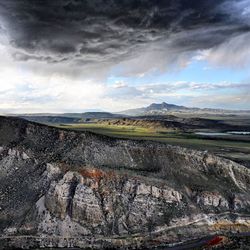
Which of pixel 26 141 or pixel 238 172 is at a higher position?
pixel 26 141

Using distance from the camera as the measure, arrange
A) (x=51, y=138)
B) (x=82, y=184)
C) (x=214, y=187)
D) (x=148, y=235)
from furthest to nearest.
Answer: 1. (x=51, y=138)
2. (x=214, y=187)
3. (x=82, y=184)
4. (x=148, y=235)

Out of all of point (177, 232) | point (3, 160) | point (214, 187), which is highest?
point (3, 160)

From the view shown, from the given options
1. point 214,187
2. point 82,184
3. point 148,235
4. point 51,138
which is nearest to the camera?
point 148,235

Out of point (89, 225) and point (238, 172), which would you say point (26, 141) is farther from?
point (238, 172)

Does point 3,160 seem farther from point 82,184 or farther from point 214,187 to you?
point 214,187

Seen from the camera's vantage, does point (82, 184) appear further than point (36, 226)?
Yes

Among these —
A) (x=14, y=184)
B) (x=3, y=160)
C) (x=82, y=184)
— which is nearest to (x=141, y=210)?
(x=82, y=184)
